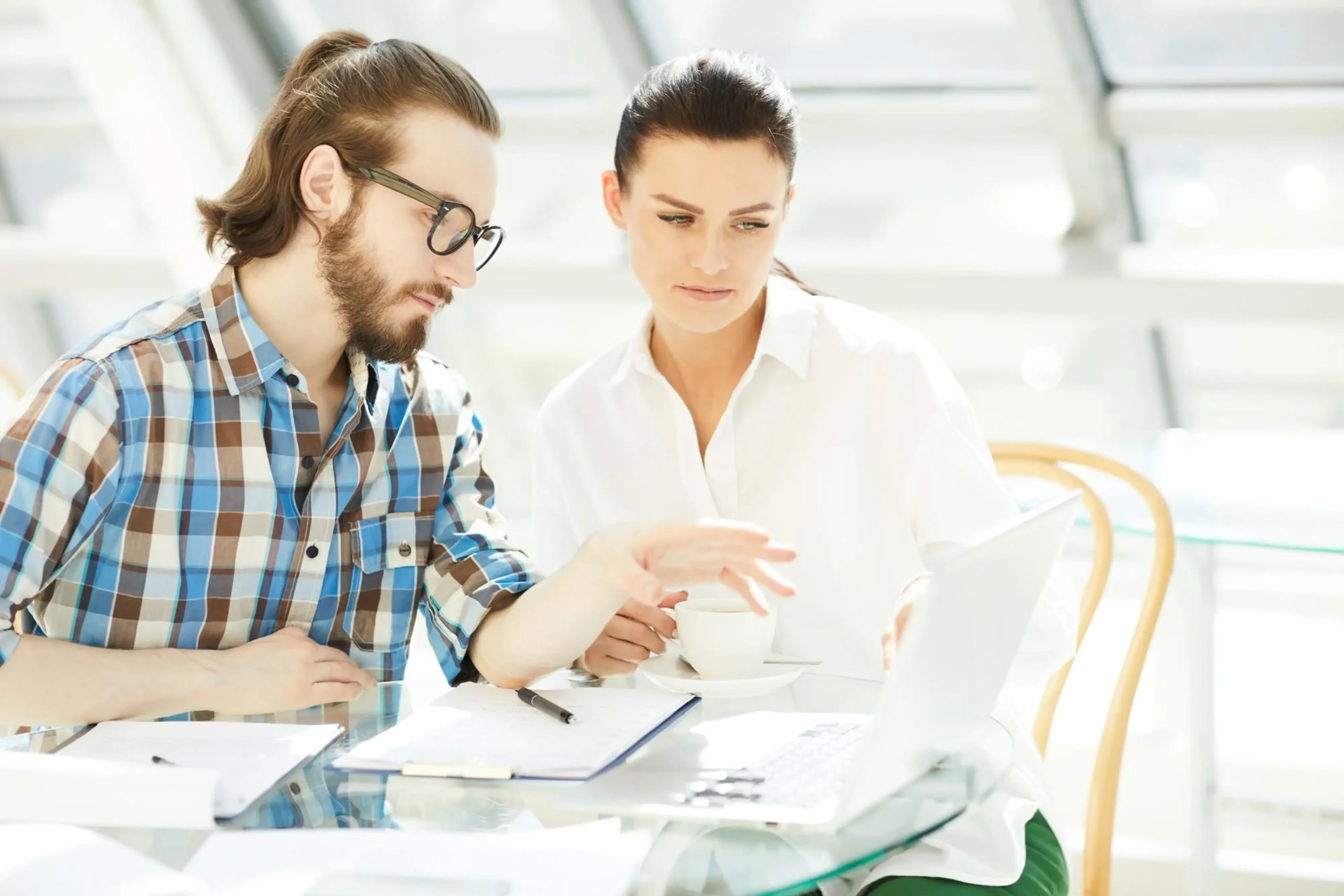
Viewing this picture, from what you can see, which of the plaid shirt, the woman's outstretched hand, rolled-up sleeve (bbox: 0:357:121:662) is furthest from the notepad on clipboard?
rolled-up sleeve (bbox: 0:357:121:662)

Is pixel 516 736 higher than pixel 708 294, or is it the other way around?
pixel 708 294

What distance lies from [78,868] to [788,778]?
51 centimetres

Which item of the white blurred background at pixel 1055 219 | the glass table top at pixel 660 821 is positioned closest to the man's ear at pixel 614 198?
the glass table top at pixel 660 821

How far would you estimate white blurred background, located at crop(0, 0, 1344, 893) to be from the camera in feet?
9.72

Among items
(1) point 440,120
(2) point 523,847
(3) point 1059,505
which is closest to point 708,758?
(2) point 523,847

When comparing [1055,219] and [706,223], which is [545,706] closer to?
[706,223]

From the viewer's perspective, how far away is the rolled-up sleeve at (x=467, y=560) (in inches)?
59.1

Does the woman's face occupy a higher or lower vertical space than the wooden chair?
higher

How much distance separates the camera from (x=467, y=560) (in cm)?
156

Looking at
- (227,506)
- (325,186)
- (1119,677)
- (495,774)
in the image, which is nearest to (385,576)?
(227,506)

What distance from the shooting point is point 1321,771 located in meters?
3.19

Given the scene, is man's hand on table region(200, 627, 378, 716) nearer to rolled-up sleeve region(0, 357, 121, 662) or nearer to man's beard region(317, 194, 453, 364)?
rolled-up sleeve region(0, 357, 121, 662)

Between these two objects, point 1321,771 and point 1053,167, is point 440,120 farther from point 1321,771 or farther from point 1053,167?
point 1321,771

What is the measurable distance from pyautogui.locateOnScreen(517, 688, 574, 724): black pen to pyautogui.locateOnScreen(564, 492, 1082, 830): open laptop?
101mm
